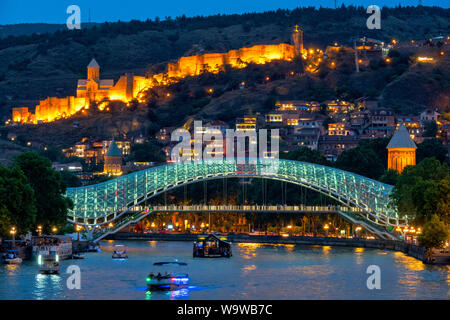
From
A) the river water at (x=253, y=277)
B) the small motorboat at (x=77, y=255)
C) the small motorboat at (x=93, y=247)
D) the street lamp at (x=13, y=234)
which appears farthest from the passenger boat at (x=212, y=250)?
the street lamp at (x=13, y=234)

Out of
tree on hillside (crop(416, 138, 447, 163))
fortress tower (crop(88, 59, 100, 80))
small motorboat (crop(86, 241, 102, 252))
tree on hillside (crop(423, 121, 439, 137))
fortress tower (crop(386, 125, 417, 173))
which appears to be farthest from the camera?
→ fortress tower (crop(88, 59, 100, 80))

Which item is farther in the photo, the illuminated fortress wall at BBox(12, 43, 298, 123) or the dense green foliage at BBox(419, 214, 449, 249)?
the illuminated fortress wall at BBox(12, 43, 298, 123)

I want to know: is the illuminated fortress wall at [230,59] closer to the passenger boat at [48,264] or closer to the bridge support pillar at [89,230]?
the bridge support pillar at [89,230]

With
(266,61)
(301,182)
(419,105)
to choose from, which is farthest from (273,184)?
(266,61)

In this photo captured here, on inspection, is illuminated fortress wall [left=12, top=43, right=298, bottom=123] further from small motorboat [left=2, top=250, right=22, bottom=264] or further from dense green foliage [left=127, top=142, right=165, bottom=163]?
small motorboat [left=2, top=250, right=22, bottom=264]

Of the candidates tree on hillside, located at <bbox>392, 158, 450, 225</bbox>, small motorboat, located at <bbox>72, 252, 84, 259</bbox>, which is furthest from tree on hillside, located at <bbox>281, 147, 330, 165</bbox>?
small motorboat, located at <bbox>72, 252, 84, 259</bbox>

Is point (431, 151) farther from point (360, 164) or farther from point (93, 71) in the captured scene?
point (93, 71)

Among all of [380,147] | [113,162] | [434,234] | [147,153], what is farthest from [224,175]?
[147,153]
